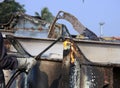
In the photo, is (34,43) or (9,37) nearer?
(9,37)

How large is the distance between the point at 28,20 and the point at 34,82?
4604 mm

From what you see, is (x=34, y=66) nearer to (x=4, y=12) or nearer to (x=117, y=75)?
(x=117, y=75)

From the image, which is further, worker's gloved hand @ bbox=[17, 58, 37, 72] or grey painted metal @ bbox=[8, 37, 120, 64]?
grey painted metal @ bbox=[8, 37, 120, 64]

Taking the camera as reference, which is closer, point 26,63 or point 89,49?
point 26,63

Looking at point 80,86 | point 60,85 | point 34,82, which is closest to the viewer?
point 80,86

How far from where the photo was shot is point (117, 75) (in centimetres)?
373

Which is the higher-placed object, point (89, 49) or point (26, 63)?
point (89, 49)

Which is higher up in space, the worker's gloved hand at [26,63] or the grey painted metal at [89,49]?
the grey painted metal at [89,49]

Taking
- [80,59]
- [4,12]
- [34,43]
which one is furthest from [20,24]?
[4,12]

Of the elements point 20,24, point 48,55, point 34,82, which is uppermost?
point 20,24

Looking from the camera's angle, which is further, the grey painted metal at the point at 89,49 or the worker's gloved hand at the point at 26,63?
the grey painted metal at the point at 89,49

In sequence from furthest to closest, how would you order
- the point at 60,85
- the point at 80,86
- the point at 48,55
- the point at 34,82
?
1. the point at 48,55
2. the point at 34,82
3. the point at 60,85
4. the point at 80,86

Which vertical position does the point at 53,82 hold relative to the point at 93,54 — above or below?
below

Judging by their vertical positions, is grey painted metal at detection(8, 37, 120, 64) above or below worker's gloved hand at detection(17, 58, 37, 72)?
above
